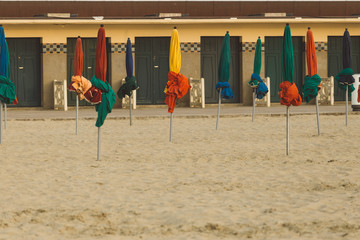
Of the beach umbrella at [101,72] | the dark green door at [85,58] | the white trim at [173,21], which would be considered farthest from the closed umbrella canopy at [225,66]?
the dark green door at [85,58]

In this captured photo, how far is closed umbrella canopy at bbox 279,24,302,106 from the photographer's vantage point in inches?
586

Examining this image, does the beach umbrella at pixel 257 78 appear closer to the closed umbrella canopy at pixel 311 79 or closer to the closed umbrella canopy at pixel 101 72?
the closed umbrella canopy at pixel 311 79

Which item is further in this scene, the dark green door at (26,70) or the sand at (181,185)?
the dark green door at (26,70)

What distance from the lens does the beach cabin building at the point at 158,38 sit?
2905 centimetres

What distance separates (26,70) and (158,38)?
4.90m

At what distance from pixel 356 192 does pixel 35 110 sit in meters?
19.9

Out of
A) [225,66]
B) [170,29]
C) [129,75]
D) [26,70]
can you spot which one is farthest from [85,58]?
[225,66]

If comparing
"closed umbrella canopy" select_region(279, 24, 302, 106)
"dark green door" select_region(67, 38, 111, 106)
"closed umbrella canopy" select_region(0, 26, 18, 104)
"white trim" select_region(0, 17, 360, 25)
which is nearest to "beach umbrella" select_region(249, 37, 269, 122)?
"closed umbrella canopy" select_region(279, 24, 302, 106)

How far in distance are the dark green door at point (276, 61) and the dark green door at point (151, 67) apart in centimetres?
389

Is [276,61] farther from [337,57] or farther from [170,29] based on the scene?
[170,29]

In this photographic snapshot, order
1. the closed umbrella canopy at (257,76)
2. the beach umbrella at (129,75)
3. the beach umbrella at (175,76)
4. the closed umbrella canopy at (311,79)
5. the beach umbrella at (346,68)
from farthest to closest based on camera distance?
the closed umbrella canopy at (257,76), the beach umbrella at (129,75), the beach umbrella at (346,68), the beach umbrella at (175,76), the closed umbrella canopy at (311,79)

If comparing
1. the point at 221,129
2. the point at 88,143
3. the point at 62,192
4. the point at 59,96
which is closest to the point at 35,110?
the point at 59,96

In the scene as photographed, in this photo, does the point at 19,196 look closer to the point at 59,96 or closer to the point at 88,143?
the point at 88,143

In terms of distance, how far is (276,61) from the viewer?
31.1 meters
